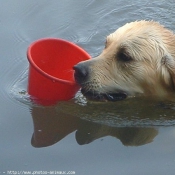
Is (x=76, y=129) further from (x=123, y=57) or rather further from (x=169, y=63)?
(x=169, y=63)

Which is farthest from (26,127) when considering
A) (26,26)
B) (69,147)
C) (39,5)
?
(39,5)

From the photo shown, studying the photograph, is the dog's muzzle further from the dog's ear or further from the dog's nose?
the dog's ear

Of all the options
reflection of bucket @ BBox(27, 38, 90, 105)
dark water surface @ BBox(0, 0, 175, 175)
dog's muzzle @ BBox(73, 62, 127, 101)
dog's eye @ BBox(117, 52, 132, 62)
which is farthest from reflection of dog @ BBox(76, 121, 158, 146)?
dog's eye @ BBox(117, 52, 132, 62)

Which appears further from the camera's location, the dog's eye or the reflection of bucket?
the dog's eye

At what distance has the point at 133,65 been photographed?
18.0ft

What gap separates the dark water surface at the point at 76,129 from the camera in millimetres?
5090

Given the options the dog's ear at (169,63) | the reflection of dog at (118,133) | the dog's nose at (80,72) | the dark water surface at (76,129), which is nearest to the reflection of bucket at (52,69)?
the dog's nose at (80,72)

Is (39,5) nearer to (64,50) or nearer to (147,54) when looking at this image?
(64,50)

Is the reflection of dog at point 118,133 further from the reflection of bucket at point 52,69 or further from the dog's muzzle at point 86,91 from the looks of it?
the reflection of bucket at point 52,69

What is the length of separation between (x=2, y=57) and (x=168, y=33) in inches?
83.0

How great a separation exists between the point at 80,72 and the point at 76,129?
1.95 feet

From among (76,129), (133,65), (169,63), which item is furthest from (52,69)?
(169,63)

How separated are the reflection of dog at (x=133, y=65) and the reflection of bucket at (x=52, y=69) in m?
0.21

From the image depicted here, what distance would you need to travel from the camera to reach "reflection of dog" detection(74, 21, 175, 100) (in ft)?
17.9
